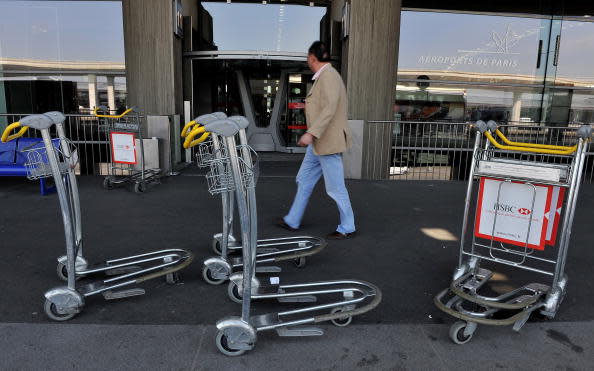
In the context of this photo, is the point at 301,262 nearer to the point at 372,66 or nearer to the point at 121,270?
the point at 121,270

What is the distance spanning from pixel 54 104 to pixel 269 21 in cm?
612

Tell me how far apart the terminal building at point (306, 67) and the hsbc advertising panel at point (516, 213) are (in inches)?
224

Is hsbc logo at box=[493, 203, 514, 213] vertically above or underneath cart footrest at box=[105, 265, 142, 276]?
above

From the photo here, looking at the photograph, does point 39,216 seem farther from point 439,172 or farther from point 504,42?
point 504,42

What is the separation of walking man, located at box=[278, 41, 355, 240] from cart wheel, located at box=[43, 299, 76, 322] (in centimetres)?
237

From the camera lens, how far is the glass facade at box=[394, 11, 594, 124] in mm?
12664

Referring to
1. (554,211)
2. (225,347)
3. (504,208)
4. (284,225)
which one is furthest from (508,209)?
(284,225)

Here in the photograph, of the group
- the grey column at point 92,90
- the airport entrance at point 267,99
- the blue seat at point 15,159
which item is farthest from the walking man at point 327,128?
the grey column at point 92,90

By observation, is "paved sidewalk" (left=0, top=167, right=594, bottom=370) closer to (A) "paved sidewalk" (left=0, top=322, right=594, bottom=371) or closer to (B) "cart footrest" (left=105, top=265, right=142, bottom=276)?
(A) "paved sidewalk" (left=0, top=322, right=594, bottom=371)

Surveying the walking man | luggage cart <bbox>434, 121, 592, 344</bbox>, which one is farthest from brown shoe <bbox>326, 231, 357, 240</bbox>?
luggage cart <bbox>434, 121, 592, 344</bbox>

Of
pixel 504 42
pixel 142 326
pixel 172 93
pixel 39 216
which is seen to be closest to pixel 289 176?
pixel 172 93

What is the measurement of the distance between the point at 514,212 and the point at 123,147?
6081mm

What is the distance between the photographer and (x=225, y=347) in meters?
2.53

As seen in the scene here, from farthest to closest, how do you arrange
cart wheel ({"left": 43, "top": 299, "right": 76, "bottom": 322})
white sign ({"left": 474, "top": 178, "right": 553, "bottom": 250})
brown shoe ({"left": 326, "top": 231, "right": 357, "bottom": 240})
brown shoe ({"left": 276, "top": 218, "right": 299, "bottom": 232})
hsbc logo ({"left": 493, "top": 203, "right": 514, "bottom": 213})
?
1. brown shoe ({"left": 276, "top": 218, "right": 299, "bottom": 232})
2. brown shoe ({"left": 326, "top": 231, "right": 357, "bottom": 240})
3. hsbc logo ({"left": 493, "top": 203, "right": 514, "bottom": 213})
4. white sign ({"left": 474, "top": 178, "right": 553, "bottom": 250})
5. cart wheel ({"left": 43, "top": 299, "right": 76, "bottom": 322})
